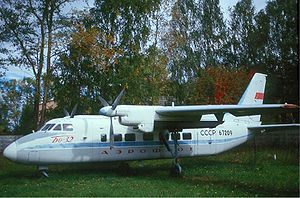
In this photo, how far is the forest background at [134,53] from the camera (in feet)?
56.0

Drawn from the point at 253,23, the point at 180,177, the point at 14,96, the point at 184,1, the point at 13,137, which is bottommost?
the point at 180,177

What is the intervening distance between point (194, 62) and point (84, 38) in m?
9.34

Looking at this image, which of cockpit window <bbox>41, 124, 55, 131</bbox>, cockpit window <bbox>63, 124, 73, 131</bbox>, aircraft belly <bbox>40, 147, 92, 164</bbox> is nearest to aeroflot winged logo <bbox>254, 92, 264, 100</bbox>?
aircraft belly <bbox>40, 147, 92, 164</bbox>

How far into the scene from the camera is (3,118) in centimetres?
1752

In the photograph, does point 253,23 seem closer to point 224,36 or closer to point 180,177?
point 224,36

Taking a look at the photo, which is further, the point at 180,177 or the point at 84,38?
the point at 84,38

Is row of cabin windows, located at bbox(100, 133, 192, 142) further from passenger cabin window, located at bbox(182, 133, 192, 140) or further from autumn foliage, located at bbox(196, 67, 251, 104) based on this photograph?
autumn foliage, located at bbox(196, 67, 251, 104)

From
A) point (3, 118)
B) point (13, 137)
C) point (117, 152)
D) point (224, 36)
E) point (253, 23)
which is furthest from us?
point (224, 36)

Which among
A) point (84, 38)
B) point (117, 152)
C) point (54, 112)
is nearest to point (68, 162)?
point (117, 152)

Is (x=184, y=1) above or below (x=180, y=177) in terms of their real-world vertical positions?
above

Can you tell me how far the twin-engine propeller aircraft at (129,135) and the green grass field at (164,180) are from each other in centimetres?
73

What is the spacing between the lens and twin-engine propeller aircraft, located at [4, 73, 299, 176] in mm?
12438

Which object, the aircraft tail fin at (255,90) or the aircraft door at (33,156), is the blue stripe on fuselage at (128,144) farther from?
the aircraft tail fin at (255,90)

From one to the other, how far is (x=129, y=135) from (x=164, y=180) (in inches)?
98.3
